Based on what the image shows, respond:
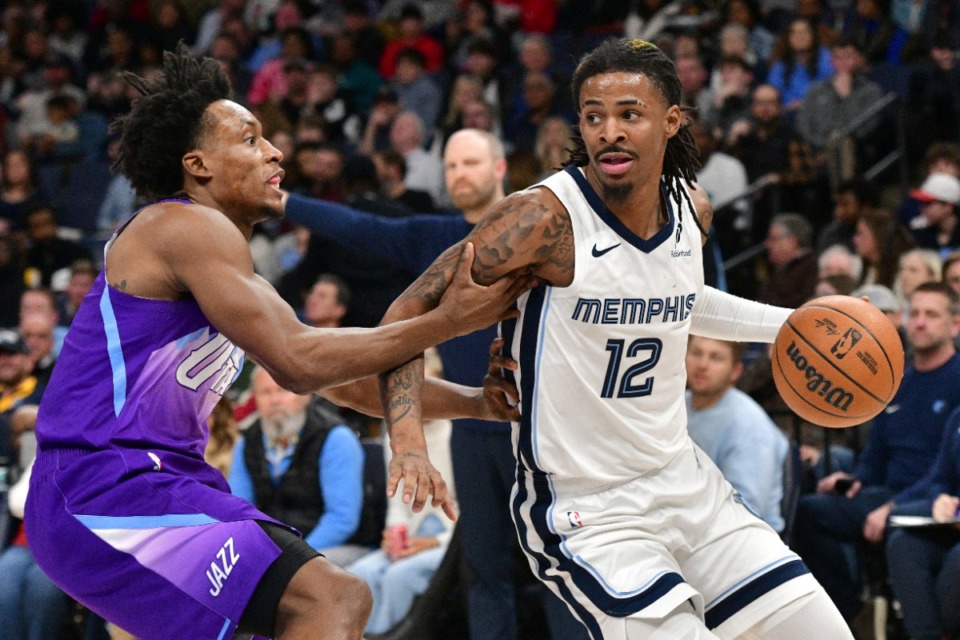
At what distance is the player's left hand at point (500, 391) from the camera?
3.78 metres

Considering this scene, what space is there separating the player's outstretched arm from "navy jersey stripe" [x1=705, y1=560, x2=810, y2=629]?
1000 millimetres

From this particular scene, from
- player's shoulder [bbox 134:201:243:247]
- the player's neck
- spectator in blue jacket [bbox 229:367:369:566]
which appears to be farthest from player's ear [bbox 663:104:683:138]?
spectator in blue jacket [bbox 229:367:369:566]

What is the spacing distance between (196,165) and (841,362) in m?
1.91

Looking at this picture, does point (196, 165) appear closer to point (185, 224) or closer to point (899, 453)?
point (185, 224)

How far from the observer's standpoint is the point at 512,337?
12.4 ft

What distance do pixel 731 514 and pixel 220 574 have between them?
143 centimetres

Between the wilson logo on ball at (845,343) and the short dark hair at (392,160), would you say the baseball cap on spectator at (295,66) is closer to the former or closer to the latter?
the short dark hair at (392,160)

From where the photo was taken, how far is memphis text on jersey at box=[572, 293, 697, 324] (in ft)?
11.8

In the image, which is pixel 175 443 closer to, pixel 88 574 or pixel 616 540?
pixel 88 574

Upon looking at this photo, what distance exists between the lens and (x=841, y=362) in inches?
152

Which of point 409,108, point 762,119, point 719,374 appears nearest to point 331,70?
point 409,108

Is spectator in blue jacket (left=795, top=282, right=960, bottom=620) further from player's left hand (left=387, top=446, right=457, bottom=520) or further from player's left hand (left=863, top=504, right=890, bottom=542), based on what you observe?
player's left hand (left=387, top=446, right=457, bottom=520)

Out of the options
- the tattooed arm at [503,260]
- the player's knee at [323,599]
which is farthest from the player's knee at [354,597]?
the tattooed arm at [503,260]

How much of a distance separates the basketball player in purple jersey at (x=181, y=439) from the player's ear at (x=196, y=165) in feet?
0.28
